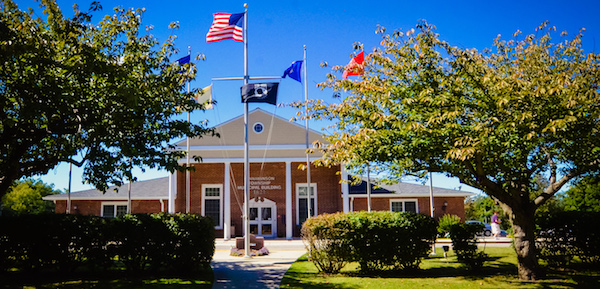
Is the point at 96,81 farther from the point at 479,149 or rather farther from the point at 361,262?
the point at 479,149

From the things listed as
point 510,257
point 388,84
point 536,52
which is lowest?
point 510,257

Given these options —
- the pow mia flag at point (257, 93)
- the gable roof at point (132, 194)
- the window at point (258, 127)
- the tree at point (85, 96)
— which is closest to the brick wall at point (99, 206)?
the gable roof at point (132, 194)

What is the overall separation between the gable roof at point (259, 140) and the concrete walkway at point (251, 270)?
32.2ft

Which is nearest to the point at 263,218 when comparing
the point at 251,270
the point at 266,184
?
the point at 266,184

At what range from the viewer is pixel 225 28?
58.6 ft

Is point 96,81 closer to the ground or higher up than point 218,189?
higher up

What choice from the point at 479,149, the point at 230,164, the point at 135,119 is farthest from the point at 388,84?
the point at 230,164

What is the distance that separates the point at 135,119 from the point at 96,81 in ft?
5.78

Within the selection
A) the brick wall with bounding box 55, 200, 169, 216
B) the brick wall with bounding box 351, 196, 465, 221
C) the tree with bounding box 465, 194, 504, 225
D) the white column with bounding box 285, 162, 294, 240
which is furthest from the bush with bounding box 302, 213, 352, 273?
the tree with bounding box 465, 194, 504, 225

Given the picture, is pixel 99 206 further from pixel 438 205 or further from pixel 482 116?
pixel 482 116

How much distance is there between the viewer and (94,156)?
10648 millimetres

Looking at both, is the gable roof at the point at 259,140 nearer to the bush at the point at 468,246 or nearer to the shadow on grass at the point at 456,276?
the shadow on grass at the point at 456,276

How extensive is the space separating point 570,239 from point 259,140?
60.0ft

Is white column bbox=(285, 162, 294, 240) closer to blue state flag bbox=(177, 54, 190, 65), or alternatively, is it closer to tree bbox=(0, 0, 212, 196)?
blue state flag bbox=(177, 54, 190, 65)
